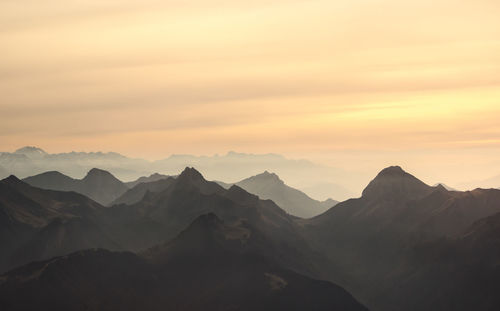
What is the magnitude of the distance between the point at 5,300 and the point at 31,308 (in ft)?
29.2

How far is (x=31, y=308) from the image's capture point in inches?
7849

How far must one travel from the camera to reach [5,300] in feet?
655
